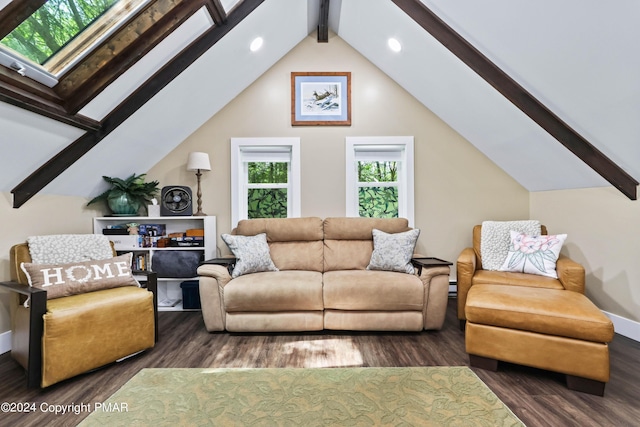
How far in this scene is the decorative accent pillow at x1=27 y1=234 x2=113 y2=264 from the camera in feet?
7.58

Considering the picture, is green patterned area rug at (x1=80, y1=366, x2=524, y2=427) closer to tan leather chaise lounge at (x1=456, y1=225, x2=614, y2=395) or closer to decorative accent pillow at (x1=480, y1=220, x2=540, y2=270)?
tan leather chaise lounge at (x1=456, y1=225, x2=614, y2=395)

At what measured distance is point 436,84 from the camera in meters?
3.24

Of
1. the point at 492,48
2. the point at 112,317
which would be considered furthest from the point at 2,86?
the point at 492,48

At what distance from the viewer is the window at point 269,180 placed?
12.3ft

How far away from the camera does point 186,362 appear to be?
7.32 feet

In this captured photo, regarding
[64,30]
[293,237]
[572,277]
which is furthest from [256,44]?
[572,277]

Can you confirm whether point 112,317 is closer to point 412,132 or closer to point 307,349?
point 307,349

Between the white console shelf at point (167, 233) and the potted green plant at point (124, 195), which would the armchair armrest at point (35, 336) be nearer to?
the white console shelf at point (167, 233)

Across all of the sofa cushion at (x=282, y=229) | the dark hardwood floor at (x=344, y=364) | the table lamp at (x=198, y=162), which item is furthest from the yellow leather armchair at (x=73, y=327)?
the table lamp at (x=198, y=162)

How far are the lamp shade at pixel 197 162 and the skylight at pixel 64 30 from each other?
4.64 feet

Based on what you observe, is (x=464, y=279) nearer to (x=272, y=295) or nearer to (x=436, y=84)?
(x=272, y=295)

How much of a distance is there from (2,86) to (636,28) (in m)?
3.62

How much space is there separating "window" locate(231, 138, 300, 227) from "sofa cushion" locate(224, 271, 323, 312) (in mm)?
1246

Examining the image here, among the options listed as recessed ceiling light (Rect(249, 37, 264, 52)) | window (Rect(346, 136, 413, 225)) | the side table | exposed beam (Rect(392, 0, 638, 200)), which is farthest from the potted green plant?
exposed beam (Rect(392, 0, 638, 200))
